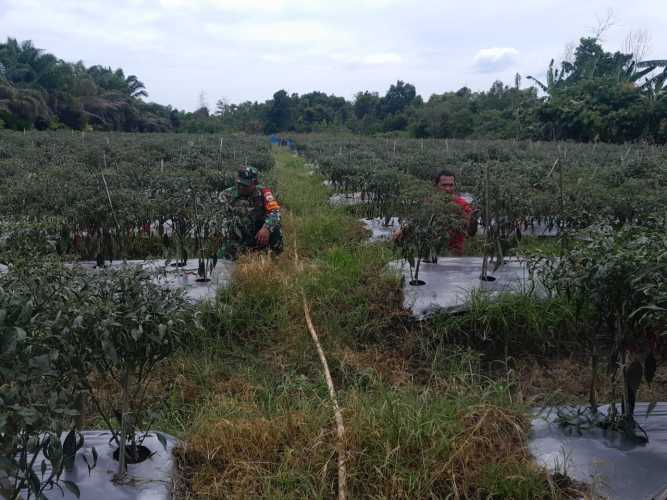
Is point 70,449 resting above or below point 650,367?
below

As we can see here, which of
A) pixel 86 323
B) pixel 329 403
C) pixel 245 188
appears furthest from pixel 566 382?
pixel 245 188

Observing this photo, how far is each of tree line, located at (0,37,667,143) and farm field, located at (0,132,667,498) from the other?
1262cm

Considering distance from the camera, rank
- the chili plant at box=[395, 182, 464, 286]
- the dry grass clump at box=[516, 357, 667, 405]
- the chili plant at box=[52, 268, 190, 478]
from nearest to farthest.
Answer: the chili plant at box=[52, 268, 190, 478], the dry grass clump at box=[516, 357, 667, 405], the chili plant at box=[395, 182, 464, 286]

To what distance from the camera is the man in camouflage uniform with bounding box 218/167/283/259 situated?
204 inches

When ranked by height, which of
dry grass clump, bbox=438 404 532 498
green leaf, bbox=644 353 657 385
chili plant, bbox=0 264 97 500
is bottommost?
dry grass clump, bbox=438 404 532 498

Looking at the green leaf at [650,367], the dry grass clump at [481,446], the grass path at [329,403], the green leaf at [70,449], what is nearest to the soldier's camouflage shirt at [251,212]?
the grass path at [329,403]

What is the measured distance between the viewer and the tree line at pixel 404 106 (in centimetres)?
2411

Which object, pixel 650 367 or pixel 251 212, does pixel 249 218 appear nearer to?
pixel 251 212

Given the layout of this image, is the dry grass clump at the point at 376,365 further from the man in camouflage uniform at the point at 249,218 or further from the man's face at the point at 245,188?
the man's face at the point at 245,188

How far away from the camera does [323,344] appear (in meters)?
3.97

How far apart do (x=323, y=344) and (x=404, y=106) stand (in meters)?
46.0

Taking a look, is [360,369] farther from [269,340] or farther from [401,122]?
A: [401,122]

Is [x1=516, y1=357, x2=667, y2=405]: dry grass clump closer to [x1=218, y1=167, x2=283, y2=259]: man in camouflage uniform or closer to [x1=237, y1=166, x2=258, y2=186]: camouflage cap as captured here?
[x1=218, y1=167, x2=283, y2=259]: man in camouflage uniform

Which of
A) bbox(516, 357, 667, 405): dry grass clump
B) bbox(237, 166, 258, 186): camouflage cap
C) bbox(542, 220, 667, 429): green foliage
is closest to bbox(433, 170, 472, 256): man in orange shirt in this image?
bbox(516, 357, 667, 405): dry grass clump
